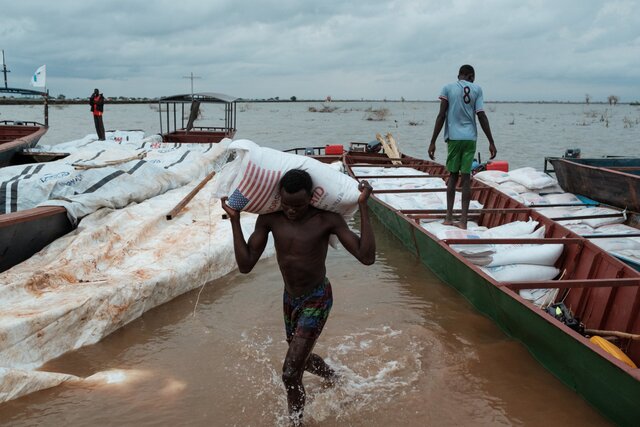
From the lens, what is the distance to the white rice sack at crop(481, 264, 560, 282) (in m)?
4.92

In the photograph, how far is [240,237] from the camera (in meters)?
2.90

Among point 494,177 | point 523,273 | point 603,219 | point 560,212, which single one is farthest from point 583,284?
point 494,177

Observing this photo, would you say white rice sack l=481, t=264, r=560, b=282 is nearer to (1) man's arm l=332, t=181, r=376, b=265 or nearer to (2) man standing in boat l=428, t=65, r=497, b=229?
(2) man standing in boat l=428, t=65, r=497, b=229

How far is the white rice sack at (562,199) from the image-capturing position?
8.27 metres

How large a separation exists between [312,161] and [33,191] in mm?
4331

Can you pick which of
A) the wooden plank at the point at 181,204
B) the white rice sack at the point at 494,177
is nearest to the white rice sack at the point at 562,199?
the white rice sack at the point at 494,177

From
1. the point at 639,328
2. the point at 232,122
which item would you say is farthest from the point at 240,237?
the point at 232,122

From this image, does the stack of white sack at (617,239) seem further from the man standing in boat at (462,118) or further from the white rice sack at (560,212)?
the man standing in boat at (462,118)

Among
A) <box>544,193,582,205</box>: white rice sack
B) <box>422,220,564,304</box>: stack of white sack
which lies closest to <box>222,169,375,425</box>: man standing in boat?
<box>422,220,564,304</box>: stack of white sack

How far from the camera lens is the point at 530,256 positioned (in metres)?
5.03

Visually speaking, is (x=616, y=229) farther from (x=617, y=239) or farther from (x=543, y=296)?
(x=543, y=296)

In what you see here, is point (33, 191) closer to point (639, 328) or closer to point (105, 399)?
point (105, 399)

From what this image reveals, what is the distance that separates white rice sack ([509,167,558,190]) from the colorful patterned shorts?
7.13 m

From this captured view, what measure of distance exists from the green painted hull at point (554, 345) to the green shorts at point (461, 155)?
42.3 inches
